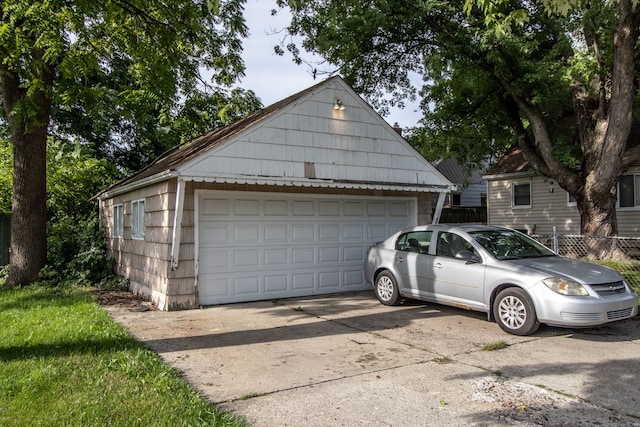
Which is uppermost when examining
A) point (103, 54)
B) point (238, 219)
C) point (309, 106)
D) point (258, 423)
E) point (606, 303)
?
point (103, 54)

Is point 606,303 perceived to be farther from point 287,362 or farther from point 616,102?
point 616,102

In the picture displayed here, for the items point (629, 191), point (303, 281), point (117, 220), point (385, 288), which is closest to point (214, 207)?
point (303, 281)

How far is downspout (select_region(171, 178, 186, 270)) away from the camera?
8.17 meters

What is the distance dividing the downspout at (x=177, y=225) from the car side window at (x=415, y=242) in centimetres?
399

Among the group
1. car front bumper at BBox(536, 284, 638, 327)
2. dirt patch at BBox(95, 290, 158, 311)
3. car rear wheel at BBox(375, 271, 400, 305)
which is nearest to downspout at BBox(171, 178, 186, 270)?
dirt patch at BBox(95, 290, 158, 311)

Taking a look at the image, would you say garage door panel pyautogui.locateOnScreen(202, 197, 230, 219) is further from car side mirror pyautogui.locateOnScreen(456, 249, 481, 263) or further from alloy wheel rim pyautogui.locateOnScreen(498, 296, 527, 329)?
alloy wheel rim pyautogui.locateOnScreen(498, 296, 527, 329)

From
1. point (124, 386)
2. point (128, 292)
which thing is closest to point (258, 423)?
point (124, 386)

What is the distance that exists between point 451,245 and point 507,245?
2.84 ft

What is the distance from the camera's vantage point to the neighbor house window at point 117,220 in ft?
40.5

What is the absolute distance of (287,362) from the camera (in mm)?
5469

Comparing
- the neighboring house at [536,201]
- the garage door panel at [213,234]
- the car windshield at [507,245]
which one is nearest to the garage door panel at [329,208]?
the garage door panel at [213,234]

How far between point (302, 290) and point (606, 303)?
18.9 ft

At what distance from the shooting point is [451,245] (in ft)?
25.7

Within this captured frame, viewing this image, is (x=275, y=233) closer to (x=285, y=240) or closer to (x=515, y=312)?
(x=285, y=240)
